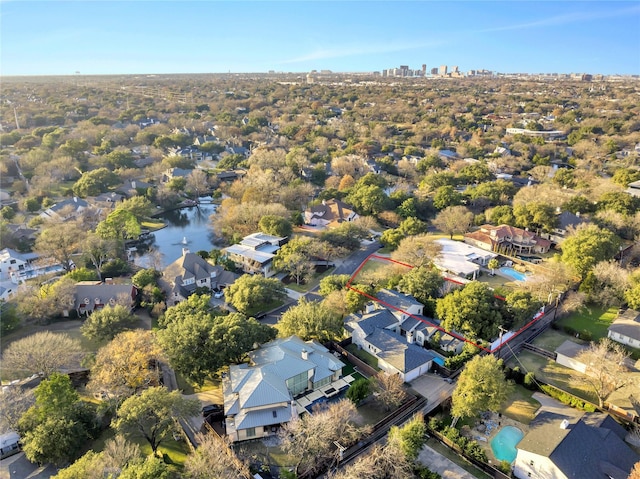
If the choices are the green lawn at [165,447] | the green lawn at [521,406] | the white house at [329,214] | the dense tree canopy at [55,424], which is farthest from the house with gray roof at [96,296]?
the green lawn at [521,406]

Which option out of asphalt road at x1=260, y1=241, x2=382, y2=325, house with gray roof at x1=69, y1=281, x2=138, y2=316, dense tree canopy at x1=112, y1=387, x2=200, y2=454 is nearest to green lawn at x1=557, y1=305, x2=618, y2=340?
asphalt road at x1=260, y1=241, x2=382, y2=325

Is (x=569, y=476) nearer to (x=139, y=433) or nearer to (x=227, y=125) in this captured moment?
(x=139, y=433)

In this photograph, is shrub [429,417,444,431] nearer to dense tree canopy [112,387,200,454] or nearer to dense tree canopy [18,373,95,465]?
dense tree canopy [112,387,200,454]

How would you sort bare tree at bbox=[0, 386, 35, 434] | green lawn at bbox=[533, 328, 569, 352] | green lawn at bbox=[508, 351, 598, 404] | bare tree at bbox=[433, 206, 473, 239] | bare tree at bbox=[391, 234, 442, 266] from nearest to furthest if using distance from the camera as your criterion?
bare tree at bbox=[0, 386, 35, 434], green lawn at bbox=[508, 351, 598, 404], green lawn at bbox=[533, 328, 569, 352], bare tree at bbox=[391, 234, 442, 266], bare tree at bbox=[433, 206, 473, 239]

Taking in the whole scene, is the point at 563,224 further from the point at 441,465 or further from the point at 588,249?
the point at 441,465

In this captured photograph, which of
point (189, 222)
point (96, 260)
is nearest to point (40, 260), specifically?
point (96, 260)

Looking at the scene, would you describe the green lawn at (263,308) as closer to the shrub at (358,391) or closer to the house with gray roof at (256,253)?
the house with gray roof at (256,253)
